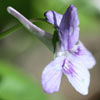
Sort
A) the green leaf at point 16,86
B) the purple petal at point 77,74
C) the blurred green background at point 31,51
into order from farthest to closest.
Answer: the blurred green background at point 31,51
the green leaf at point 16,86
the purple petal at point 77,74

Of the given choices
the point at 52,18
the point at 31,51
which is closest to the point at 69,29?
the point at 52,18

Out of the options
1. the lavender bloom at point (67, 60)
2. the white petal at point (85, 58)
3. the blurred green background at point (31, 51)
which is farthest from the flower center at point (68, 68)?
the blurred green background at point (31, 51)

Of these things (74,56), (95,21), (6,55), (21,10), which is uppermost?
(74,56)

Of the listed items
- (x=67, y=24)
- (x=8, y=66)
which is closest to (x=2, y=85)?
(x=8, y=66)

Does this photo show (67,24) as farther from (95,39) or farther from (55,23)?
(95,39)

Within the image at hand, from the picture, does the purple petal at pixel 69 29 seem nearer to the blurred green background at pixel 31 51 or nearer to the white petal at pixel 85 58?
the white petal at pixel 85 58

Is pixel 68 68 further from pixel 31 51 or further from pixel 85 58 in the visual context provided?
Result: pixel 31 51

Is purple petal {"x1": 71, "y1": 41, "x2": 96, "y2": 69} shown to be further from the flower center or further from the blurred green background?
the blurred green background
